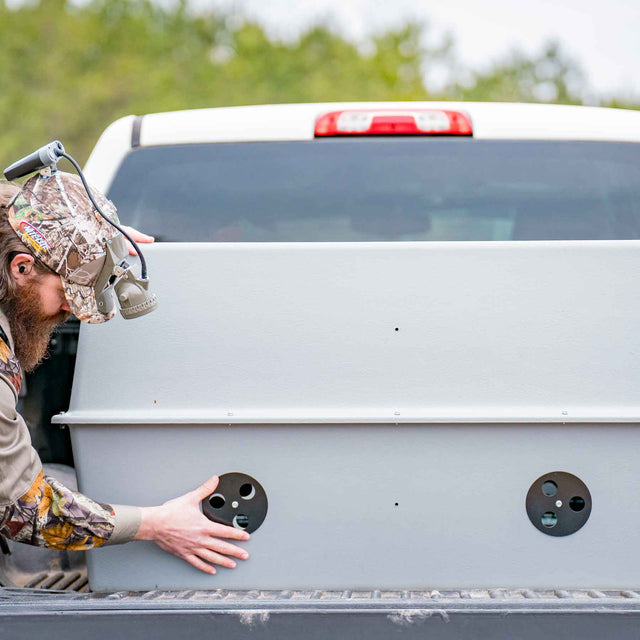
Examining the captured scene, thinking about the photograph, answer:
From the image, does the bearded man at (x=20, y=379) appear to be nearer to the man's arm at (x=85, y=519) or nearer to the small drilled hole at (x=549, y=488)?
the man's arm at (x=85, y=519)

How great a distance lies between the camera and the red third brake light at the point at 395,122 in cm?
266

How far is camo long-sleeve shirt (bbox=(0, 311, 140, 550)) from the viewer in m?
2.07

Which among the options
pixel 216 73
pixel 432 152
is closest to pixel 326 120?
Answer: pixel 432 152

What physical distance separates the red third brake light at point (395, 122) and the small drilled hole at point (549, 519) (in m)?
1.19

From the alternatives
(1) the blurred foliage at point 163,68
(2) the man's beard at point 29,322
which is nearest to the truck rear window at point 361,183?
(2) the man's beard at point 29,322

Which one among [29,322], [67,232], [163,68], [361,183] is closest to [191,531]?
[29,322]

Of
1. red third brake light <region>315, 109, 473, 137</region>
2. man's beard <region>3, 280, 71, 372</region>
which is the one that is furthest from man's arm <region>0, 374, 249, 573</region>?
red third brake light <region>315, 109, 473, 137</region>

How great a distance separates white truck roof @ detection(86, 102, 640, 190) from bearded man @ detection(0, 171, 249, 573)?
0.60m

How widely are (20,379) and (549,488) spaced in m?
1.36

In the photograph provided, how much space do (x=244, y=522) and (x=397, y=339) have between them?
62 cm

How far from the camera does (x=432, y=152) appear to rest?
107 inches

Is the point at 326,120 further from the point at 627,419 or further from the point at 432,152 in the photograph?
the point at 627,419

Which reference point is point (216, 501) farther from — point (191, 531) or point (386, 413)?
point (386, 413)

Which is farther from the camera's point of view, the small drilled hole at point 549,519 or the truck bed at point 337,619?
the small drilled hole at point 549,519
